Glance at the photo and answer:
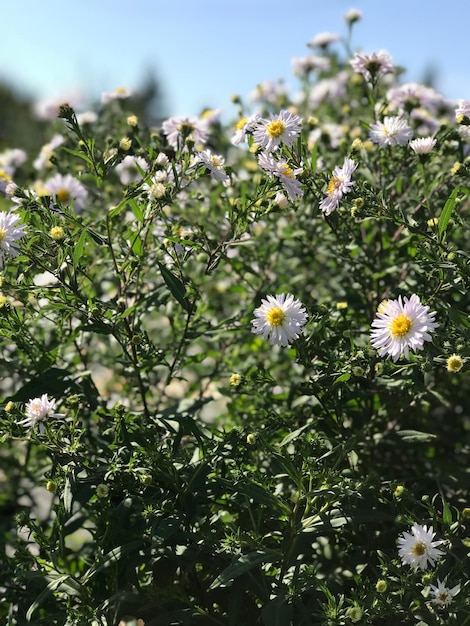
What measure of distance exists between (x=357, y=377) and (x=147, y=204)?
0.57m

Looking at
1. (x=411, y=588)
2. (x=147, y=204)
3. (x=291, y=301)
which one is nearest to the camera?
(x=411, y=588)

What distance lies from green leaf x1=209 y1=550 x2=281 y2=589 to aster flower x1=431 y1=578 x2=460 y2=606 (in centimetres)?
27

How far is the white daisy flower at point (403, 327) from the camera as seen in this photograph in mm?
1256

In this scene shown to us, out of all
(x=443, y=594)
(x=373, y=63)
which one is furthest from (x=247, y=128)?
(x=443, y=594)

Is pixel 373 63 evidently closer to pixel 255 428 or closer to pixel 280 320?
pixel 280 320

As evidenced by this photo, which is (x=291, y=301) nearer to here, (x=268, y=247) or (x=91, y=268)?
(x=91, y=268)

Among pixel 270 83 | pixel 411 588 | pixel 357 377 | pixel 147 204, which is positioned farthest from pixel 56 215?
pixel 270 83

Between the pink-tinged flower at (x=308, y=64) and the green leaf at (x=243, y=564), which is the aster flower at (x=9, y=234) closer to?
the green leaf at (x=243, y=564)

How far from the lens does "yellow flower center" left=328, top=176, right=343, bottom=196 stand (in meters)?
1.39

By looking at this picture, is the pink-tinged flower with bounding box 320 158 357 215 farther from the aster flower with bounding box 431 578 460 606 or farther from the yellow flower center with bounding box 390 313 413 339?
the aster flower with bounding box 431 578 460 606

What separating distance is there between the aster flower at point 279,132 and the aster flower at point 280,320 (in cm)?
33

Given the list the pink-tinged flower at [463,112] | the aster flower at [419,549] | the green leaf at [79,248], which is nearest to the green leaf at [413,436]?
the aster flower at [419,549]

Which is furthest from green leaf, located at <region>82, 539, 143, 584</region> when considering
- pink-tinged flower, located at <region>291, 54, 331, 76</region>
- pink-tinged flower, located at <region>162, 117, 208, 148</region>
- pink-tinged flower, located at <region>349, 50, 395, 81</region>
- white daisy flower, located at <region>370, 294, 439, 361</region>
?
pink-tinged flower, located at <region>291, 54, 331, 76</region>

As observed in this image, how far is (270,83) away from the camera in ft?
10.1
